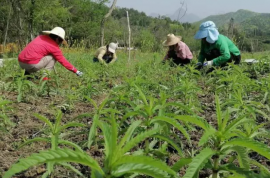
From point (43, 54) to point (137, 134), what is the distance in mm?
4082

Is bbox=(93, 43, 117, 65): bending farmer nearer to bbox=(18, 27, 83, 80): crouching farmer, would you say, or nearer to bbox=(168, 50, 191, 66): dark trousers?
bbox=(168, 50, 191, 66): dark trousers

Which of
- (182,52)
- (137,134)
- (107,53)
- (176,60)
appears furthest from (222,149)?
(107,53)

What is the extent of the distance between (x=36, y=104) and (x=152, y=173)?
2.80m

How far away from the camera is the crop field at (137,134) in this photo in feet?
3.12

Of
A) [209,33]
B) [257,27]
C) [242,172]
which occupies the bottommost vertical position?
[242,172]

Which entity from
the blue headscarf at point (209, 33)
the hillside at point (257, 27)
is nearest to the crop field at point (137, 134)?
the blue headscarf at point (209, 33)

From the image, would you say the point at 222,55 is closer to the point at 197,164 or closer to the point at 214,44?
the point at 214,44

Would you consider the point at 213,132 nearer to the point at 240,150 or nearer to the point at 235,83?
the point at 240,150

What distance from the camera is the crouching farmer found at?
16.6 ft

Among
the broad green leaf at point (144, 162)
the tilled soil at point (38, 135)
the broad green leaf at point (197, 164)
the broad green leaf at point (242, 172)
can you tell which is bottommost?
the tilled soil at point (38, 135)

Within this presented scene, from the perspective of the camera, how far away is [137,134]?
1605 millimetres

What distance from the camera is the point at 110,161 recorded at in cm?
95

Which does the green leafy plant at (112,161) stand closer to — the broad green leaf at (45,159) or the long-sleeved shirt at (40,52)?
the broad green leaf at (45,159)

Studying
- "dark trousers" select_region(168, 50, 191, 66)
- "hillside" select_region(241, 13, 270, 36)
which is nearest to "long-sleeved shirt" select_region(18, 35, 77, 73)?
"dark trousers" select_region(168, 50, 191, 66)
